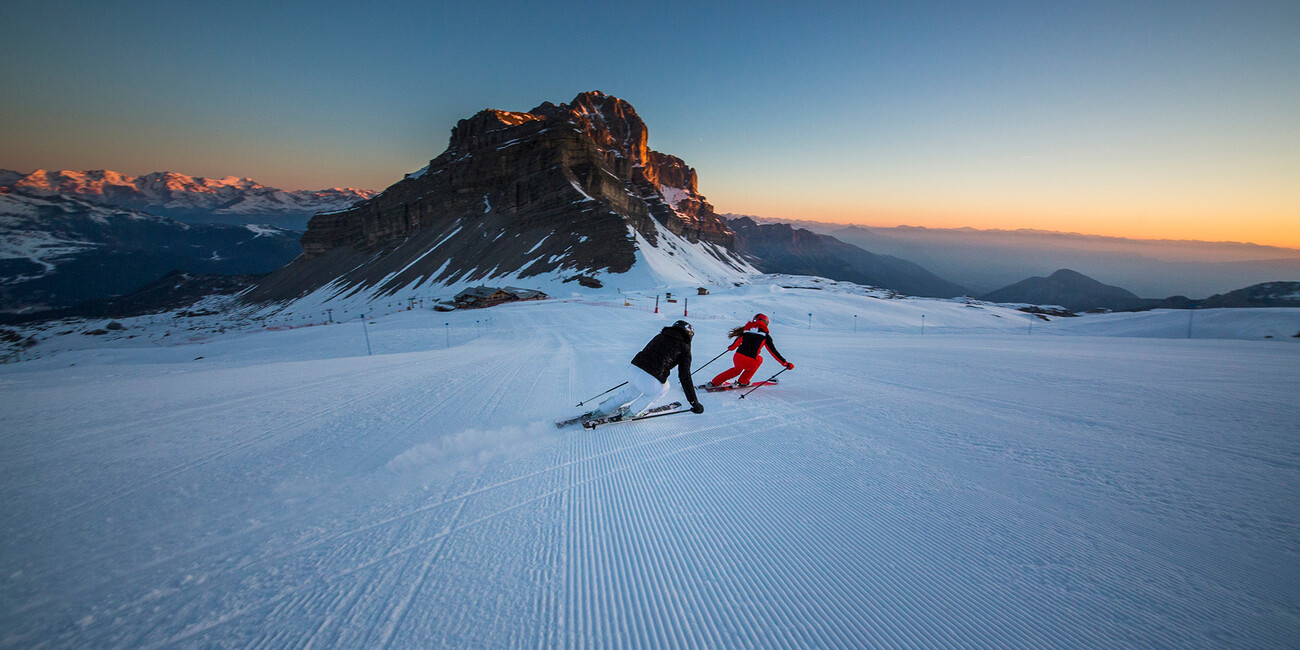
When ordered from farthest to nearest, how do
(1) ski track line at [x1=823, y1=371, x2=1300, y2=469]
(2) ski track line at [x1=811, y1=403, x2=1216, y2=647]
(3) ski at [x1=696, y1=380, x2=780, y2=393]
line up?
(3) ski at [x1=696, y1=380, x2=780, y2=393] → (1) ski track line at [x1=823, y1=371, x2=1300, y2=469] → (2) ski track line at [x1=811, y1=403, x2=1216, y2=647]

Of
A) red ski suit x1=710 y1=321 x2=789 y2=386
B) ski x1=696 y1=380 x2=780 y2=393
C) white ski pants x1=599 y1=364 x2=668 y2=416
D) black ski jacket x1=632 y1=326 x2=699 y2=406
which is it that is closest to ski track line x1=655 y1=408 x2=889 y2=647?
white ski pants x1=599 y1=364 x2=668 y2=416

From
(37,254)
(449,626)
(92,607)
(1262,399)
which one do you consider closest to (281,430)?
(92,607)

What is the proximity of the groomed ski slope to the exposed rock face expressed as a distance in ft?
165

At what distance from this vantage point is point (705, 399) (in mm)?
7109

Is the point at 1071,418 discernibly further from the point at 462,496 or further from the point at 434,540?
the point at 434,540

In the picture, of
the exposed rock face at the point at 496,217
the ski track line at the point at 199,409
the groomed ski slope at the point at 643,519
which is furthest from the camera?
the exposed rock face at the point at 496,217

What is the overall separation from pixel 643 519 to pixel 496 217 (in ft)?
274

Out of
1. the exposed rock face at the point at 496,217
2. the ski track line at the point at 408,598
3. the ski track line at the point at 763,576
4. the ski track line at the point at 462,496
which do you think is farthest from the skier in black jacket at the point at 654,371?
the exposed rock face at the point at 496,217

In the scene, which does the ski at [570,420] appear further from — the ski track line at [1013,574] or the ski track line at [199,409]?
the ski track line at [199,409]

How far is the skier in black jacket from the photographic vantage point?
5.50 m

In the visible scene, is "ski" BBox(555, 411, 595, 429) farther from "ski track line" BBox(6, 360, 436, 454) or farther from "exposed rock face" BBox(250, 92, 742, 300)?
"exposed rock face" BBox(250, 92, 742, 300)

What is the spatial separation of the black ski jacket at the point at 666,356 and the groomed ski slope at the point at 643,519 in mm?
875

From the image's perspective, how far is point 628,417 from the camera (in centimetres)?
584

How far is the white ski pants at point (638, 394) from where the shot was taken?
219 inches
